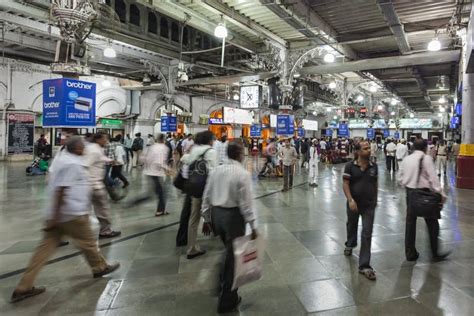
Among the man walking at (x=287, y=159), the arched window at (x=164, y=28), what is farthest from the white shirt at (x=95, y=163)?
the arched window at (x=164, y=28)

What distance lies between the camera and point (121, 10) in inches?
436

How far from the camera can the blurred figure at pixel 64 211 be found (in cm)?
305

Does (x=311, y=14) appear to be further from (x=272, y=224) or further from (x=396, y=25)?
(x=272, y=224)

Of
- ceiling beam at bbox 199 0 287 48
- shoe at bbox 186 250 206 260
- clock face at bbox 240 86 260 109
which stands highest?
ceiling beam at bbox 199 0 287 48

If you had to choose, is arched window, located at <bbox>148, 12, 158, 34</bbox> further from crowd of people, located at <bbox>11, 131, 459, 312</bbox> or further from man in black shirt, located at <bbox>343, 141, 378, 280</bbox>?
man in black shirt, located at <bbox>343, 141, 378, 280</bbox>

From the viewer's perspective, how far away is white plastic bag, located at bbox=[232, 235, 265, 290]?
8.52 feet

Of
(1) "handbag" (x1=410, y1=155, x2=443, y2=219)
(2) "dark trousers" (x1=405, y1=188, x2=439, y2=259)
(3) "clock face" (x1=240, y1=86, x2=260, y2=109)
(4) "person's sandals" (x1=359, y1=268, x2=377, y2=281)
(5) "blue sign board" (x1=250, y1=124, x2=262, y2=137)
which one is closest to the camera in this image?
(4) "person's sandals" (x1=359, y1=268, x2=377, y2=281)

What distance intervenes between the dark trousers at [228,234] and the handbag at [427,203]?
93.1 inches

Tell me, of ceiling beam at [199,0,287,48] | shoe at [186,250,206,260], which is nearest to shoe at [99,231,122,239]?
shoe at [186,250,206,260]

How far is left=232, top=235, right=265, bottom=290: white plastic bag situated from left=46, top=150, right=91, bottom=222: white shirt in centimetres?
160

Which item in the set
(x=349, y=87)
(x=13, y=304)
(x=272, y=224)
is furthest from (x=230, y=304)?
(x=349, y=87)

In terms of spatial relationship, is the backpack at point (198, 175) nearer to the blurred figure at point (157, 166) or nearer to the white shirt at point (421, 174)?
the blurred figure at point (157, 166)

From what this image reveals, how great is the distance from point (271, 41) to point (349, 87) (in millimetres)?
10147

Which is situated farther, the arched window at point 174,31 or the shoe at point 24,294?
the arched window at point 174,31
